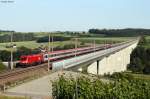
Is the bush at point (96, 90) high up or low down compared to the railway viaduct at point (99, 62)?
up

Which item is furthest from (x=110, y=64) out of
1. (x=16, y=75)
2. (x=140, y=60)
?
(x=16, y=75)

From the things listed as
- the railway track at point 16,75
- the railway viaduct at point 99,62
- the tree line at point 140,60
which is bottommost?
the tree line at point 140,60

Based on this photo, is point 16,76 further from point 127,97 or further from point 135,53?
point 135,53

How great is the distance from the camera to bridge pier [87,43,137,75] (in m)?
110

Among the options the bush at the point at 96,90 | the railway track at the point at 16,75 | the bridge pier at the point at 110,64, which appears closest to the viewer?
the bush at the point at 96,90

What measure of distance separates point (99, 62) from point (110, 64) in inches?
661

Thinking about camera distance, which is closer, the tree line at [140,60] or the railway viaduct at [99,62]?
the railway viaduct at [99,62]

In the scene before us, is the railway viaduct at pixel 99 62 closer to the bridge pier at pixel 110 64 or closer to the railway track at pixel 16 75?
the bridge pier at pixel 110 64

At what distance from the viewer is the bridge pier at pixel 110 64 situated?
360ft

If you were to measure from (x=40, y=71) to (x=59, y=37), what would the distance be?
85.2 meters

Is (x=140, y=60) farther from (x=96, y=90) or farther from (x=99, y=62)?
(x=96, y=90)

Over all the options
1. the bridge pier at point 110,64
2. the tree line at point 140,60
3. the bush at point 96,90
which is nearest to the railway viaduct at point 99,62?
the bridge pier at point 110,64

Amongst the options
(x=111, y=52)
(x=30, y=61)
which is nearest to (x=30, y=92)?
(x=30, y=61)

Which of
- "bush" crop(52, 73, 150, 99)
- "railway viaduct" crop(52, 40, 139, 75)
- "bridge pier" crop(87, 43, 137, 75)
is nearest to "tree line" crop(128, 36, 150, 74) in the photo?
"railway viaduct" crop(52, 40, 139, 75)
